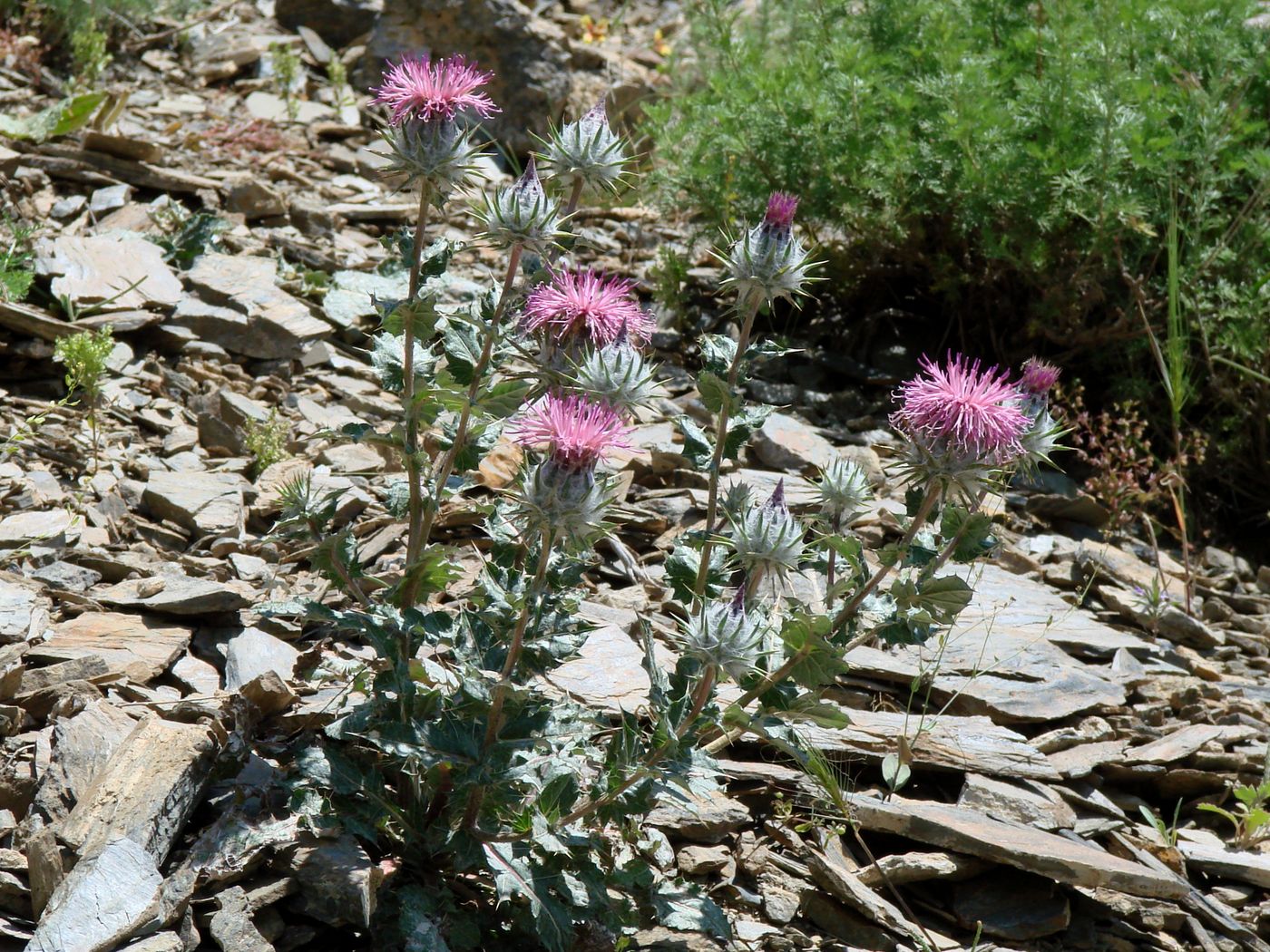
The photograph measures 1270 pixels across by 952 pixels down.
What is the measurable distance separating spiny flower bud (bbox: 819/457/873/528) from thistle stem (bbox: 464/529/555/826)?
0.77 m

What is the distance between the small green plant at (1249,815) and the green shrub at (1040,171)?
7.13 ft

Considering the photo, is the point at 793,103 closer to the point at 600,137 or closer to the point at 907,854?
the point at 600,137

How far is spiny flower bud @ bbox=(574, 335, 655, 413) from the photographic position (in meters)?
2.71

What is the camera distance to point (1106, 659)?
482cm

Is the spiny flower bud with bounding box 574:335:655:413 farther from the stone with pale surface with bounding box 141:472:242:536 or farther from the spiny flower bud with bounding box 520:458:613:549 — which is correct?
the stone with pale surface with bounding box 141:472:242:536

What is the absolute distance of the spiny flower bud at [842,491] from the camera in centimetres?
300

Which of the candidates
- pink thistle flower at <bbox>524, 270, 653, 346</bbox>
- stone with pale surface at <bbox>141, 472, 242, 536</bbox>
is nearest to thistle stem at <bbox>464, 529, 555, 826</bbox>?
pink thistle flower at <bbox>524, 270, 653, 346</bbox>

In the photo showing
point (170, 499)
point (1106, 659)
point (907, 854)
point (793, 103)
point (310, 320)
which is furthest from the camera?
point (793, 103)

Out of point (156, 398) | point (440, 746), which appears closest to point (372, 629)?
point (440, 746)

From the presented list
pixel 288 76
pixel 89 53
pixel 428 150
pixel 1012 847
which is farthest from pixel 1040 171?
pixel 89 53

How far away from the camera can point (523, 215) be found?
2805mm

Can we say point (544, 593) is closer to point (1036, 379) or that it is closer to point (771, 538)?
point (771, 538)

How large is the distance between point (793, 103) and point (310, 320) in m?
2.63

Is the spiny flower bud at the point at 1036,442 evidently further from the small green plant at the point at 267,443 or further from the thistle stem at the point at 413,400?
the small green plant at the point at 267,443
